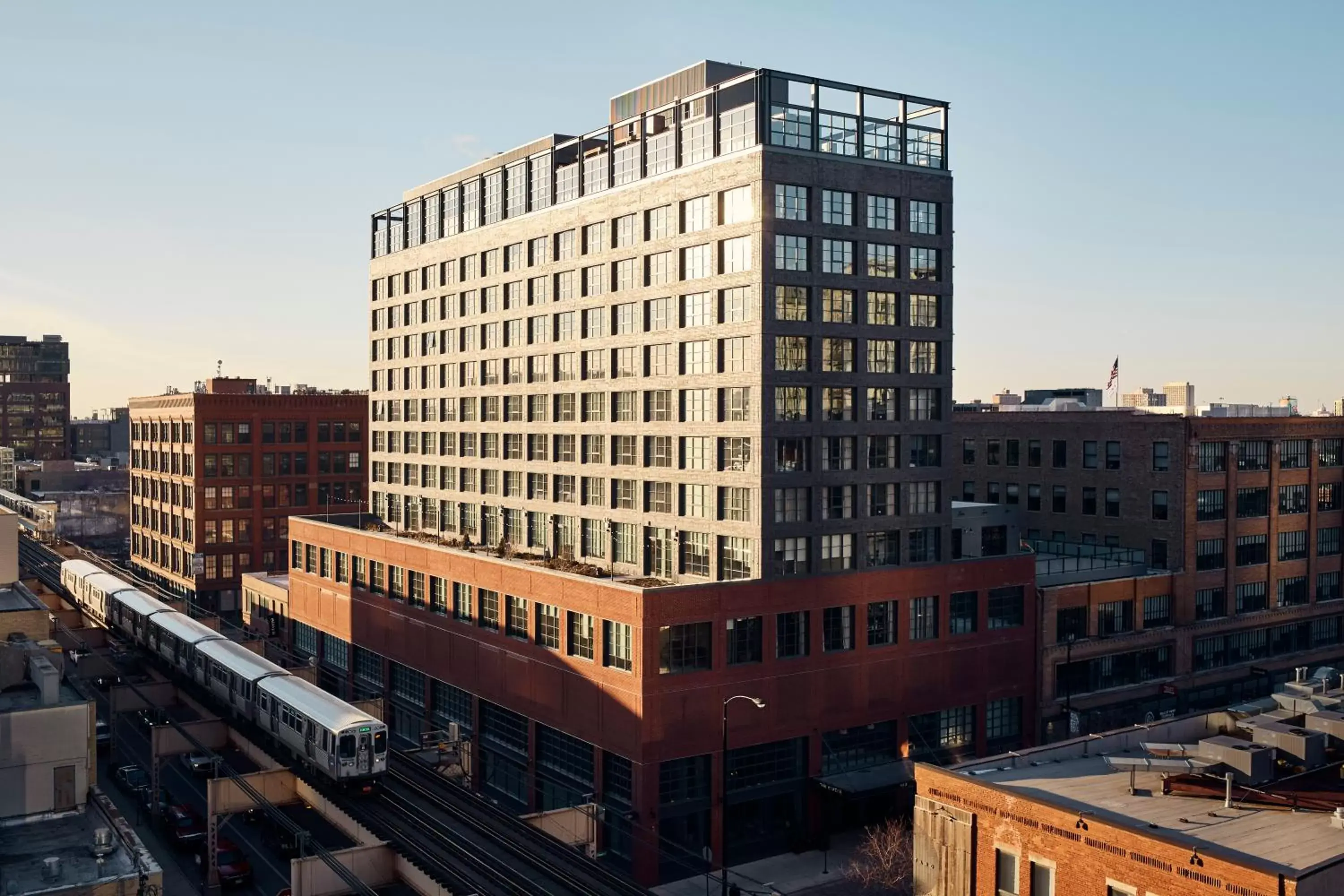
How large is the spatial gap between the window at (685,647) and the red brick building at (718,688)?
3.7 inches

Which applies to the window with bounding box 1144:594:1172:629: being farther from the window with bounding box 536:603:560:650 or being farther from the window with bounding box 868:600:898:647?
the window with bounding box 536:603:560:650

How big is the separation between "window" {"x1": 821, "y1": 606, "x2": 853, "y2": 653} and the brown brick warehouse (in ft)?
47.1

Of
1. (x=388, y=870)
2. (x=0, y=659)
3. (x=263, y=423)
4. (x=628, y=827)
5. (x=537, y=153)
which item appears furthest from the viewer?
(x=263, y=423)

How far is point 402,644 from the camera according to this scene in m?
76.8

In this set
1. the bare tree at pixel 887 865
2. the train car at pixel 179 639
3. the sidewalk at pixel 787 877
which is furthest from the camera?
the train car at pixel 179 639

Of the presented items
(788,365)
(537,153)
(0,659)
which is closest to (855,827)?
(788,365)

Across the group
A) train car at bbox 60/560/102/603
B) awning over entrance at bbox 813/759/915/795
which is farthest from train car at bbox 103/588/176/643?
awning over entrance at bbox 813/759/915/795

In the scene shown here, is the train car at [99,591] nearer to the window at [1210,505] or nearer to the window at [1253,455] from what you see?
the window at [1210,505]

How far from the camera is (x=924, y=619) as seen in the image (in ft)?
199

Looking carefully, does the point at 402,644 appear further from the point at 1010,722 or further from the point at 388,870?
the point at 1010,722

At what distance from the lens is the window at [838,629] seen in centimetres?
5747

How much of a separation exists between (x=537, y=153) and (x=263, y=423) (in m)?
60.3

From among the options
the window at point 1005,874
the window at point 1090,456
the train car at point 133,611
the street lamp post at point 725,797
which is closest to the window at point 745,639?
the street lamp post at point 725,797

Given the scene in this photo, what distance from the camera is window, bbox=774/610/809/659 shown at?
5575 cm
